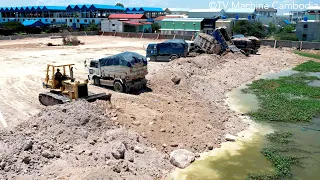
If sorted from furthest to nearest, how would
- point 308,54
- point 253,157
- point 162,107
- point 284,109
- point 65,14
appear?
1. point 65,14
2. point 308,54
3. point 284,109
4. point 162,107
5. point 253,157

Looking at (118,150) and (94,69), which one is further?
(94,69)

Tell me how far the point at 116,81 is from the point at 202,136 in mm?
7590

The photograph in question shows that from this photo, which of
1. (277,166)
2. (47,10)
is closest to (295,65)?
(277,166)

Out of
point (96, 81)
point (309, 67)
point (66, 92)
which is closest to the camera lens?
point (66, 92)

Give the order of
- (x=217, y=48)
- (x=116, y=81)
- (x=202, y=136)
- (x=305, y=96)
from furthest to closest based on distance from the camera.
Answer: (x=217, y=48), (x=305, y=96), (x=116, y=81), (x=202, y=136)

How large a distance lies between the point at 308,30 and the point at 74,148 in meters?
56.8

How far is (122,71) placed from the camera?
62.5 ft

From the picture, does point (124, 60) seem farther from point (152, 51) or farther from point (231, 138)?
point (152, 51)

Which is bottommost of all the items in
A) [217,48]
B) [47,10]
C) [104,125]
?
[104,125]

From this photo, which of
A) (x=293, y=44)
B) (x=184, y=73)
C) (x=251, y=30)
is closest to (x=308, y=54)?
(x=293, y=44)

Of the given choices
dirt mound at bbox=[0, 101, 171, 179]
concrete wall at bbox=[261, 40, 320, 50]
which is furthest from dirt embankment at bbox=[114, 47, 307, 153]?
concrete wall at bbox=[261, 40, 320, 50]

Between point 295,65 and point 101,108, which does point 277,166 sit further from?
point 295,65

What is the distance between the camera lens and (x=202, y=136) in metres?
13.8

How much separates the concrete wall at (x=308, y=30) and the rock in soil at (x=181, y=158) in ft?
172
